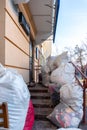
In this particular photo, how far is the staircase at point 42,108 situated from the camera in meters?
4.32

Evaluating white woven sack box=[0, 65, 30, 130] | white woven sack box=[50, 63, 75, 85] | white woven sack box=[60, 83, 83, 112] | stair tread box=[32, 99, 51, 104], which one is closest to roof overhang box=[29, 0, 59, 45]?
white woven sack box=[50, 63, 75, 85]

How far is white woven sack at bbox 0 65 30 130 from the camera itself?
256 cm

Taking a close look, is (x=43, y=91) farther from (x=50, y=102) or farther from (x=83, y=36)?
(x=83, y=36)

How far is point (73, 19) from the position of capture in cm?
2181

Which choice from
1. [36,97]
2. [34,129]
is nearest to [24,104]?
[34,129]

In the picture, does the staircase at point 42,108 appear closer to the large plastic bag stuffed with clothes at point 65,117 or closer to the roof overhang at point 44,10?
the large plastic bag stuffed with clothes at point 65,117

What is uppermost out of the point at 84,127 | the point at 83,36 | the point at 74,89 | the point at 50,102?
the point at 83,36

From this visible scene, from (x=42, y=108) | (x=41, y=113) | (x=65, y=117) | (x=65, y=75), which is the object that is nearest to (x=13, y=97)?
(x=65, y=117)

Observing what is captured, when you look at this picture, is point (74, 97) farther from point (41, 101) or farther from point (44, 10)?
point (44, 10)

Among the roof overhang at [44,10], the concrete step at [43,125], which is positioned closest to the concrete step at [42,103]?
the concrete step at [43,125]

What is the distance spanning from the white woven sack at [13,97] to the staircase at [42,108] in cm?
160

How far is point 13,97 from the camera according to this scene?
103 inches

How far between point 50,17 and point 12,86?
474 centimetres

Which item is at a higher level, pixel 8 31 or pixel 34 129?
pixel 8 31
